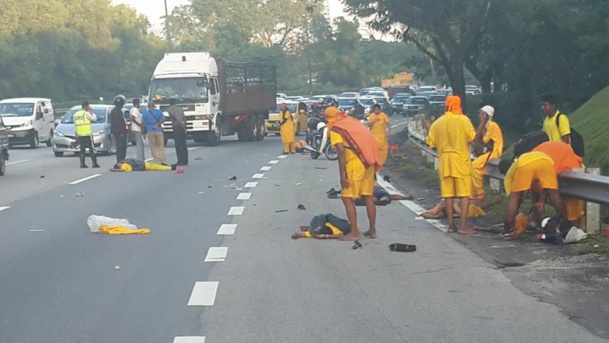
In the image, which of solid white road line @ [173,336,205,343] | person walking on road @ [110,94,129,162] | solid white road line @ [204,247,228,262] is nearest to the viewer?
solid white road line @ [173,336,205,343]

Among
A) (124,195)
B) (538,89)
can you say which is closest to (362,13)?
(538,89)

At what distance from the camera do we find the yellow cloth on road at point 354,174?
12.2 metres

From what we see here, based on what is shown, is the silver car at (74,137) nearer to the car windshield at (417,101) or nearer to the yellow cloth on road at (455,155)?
the yellow cloth on road at (455,155)

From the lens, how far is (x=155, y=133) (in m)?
25.9

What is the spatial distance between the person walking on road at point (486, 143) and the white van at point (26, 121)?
2595 centimetres

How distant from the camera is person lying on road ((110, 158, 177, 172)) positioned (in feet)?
79.7

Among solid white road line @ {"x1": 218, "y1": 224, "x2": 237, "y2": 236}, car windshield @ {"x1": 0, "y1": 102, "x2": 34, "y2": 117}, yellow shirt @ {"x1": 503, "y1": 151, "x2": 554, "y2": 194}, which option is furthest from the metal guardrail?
car windshield @ {"x1": 0, "y1": 102, "x2": 34, "y2": 117}

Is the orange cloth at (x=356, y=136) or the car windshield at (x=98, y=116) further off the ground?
the orange cloth at (x=356, y=136)

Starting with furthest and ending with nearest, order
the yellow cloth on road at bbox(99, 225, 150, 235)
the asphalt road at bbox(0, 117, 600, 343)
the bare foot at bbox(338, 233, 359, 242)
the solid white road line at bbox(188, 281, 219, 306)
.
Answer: the yellow cloth on road at bbox(99, 225, 150, 235) < the bare foot at bbox(338, 233, 359, 242) < the solid white road line at bbox(188, 281, 219, 306) < the asphalt road at bbox(0, 117, 600, 343)

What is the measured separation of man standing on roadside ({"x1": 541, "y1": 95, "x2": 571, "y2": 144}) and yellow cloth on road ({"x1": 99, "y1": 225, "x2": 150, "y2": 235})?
17.5 feet

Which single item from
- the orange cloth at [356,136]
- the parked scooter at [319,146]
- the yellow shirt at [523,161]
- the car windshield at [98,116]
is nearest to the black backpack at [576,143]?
the yellow shirt at [523,161]

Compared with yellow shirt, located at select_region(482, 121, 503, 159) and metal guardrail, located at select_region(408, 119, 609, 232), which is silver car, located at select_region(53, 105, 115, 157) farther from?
metal guardrail, located at select_region(408, 119, 609, 232)

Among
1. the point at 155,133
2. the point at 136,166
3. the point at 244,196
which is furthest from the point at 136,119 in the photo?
the point at 244,196

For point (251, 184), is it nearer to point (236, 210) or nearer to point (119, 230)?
point (236, 210)
